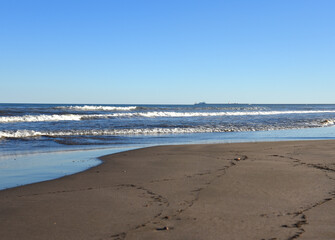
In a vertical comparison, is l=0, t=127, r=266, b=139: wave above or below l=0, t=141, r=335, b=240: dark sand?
above

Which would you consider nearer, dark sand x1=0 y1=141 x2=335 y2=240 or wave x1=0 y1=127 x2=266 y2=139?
dark sand x1=0 y1=141 x2=335 y2=240

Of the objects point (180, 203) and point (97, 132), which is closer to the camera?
point (180, 203)

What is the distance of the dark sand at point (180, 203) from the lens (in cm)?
402

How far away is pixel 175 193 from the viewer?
5.71 meters

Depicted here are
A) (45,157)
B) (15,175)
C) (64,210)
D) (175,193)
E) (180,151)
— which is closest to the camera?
(64,210)

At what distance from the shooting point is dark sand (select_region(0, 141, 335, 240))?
4.02 m

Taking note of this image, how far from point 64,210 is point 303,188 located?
12.2 feet

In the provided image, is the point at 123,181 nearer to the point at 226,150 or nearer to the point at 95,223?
the point at 95,223

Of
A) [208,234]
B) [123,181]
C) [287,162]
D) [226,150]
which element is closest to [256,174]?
[287,162]

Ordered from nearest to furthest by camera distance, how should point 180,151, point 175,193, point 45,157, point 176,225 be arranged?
point 176,225
point 175,193
point 45,157
point 180,151

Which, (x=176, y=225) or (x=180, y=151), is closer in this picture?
(x=176, y=225)

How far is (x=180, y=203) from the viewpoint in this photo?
5121 millimetres

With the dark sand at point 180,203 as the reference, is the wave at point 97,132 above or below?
above

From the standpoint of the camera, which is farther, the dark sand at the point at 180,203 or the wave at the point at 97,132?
the wave at the point at 97,132
